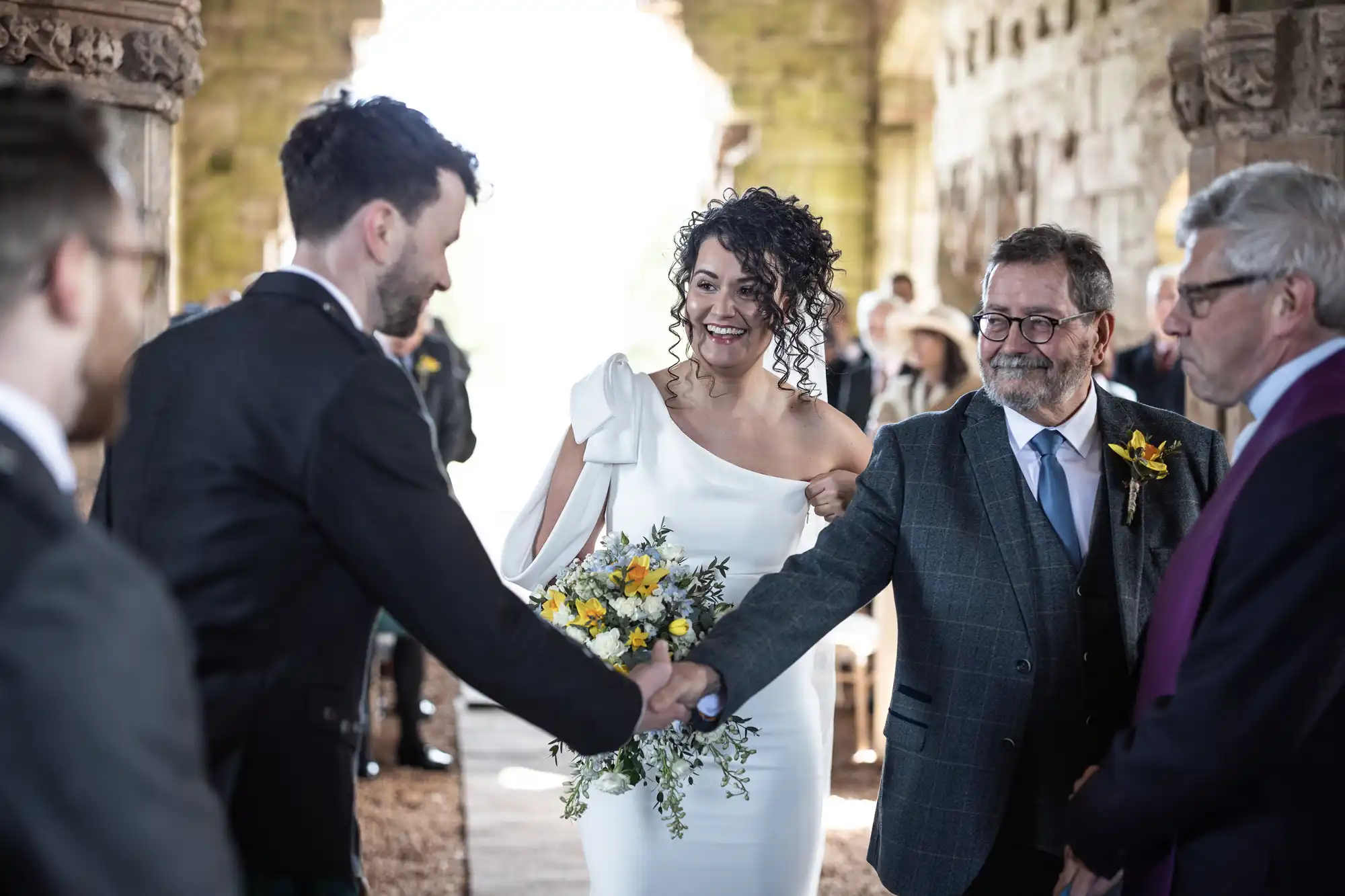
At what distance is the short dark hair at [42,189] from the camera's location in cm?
135

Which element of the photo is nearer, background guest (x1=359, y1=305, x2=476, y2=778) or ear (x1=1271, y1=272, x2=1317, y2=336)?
ear (x1=1271, y1=272, x2=1317, y2=336)

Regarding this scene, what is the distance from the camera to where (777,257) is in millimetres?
3676

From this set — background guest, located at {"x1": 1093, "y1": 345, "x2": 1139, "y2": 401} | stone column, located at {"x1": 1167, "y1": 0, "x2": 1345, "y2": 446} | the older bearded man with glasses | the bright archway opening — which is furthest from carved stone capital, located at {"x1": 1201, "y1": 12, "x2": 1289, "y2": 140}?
the bright archway opening

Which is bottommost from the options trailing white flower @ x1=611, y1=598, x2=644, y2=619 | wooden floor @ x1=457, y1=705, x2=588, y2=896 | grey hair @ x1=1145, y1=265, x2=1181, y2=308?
wooden floor @ x1=457, y1=705, x2=588, y2=896

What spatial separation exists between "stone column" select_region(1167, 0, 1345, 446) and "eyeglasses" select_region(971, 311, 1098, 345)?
10.1 ft

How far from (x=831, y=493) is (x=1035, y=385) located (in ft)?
2.78

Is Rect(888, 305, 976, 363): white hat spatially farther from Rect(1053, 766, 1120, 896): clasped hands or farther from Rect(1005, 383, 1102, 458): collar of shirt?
Rect(1053, 766, 1120, 896): clasped hands

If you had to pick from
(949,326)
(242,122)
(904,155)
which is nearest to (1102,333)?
(949,326)

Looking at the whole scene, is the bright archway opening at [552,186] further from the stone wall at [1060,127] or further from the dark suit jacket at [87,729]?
the dark suit jacket at [87,729]

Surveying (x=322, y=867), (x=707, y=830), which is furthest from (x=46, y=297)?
(x=707, y=830)

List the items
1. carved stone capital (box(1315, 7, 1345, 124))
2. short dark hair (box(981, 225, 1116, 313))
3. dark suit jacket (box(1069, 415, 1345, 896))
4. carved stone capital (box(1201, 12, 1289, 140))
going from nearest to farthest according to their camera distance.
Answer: dark suit jacket (box(1069, 415, 1345, 896)), short dark hair (box(981, 225, 1116, 313)), carved stone capital (box(1315, 7, 1345, 124)), carved stone capital (box(1201, 12, 1289, 140))

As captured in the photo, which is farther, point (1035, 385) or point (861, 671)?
point (861, 671)

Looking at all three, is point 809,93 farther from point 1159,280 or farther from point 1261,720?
point 1261,720

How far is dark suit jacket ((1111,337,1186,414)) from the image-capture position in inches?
294
